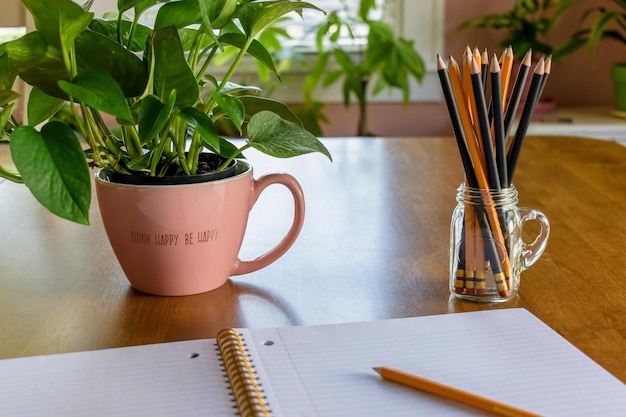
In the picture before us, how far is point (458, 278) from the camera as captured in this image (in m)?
0.81

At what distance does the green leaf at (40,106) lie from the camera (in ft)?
2.49

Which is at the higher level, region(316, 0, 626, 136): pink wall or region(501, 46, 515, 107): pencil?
region(501, 46, 515, 107): pencil

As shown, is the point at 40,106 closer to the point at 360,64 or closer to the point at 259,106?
the point at 259,106

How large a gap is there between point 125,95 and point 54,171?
110 mm

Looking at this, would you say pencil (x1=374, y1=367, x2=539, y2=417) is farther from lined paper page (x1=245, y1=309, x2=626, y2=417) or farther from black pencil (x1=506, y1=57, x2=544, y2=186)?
black pencil (x1=506, y1=57, x2=544, y2=186)

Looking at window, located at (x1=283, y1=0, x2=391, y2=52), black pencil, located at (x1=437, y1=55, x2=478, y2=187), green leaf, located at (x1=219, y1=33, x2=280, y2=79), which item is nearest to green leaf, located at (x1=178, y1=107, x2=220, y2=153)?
green leaf, located at (x1=219, y1=33, x2=280, y2=79)

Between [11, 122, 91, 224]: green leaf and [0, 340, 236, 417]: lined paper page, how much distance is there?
12 centimetres

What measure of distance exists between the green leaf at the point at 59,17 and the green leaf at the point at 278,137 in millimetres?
166

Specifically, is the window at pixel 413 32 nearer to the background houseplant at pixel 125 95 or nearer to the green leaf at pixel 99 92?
the background houseplant at pixel 125 95

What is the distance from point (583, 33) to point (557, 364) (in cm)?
217

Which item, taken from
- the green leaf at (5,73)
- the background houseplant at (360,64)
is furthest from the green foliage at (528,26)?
the green leaf at (5,73)

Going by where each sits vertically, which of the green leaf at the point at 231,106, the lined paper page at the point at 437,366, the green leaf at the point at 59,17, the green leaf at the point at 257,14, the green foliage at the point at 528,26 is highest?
the green leaf at the point at 59,17

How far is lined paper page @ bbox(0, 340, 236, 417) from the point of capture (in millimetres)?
592

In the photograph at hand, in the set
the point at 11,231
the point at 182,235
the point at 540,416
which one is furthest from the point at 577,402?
the point at 11,231
